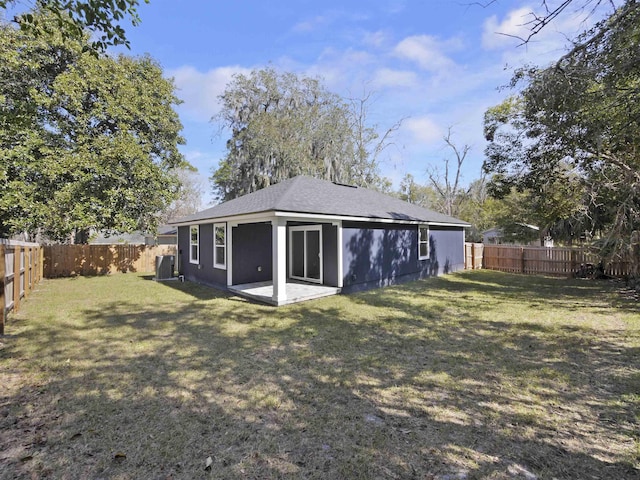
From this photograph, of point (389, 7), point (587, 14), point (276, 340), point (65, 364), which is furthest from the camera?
point (389, 7)

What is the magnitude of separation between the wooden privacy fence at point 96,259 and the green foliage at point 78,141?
2.94 ft

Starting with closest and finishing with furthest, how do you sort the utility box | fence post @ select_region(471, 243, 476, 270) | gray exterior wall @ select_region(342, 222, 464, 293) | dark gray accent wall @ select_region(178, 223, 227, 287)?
gray exterior wall @ select_region(342, 222, 464, 293) < dark gray accent wall @ select_region(178, 223, 227, 287) < the utility box < fence post @ select_region(471, 243, 476, 270)

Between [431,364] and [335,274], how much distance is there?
513cm

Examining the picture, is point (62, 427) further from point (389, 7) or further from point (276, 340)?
point (389, 7)

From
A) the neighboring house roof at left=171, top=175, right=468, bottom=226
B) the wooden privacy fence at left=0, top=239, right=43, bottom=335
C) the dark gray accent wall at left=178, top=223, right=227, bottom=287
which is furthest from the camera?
the dark gray accent wall at left=178, top=223, right=227, bottom=287

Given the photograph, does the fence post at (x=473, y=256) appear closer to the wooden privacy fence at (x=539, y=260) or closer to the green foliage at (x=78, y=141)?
the wooden privacy fence at (x=539, y=260)

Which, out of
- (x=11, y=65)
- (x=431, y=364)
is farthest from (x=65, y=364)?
(x=11, y=65)

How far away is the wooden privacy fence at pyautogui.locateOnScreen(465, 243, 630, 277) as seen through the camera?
38.9ft

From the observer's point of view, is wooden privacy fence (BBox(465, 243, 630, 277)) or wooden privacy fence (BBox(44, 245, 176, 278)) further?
wooden privacy fence (BBox(44, 245, 176, 278))

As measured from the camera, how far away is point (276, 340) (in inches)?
203

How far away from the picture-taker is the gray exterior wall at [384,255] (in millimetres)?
9258

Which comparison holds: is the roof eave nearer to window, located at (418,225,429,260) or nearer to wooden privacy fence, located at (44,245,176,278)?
window, located at (418,225,429,260)

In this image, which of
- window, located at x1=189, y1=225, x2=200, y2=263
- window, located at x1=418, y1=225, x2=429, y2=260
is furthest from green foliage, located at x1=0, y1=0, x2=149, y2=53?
window, located at x1=418, y1=225, x2=429, y2=260

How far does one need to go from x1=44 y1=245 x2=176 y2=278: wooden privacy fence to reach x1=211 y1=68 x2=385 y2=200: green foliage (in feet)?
24.8
